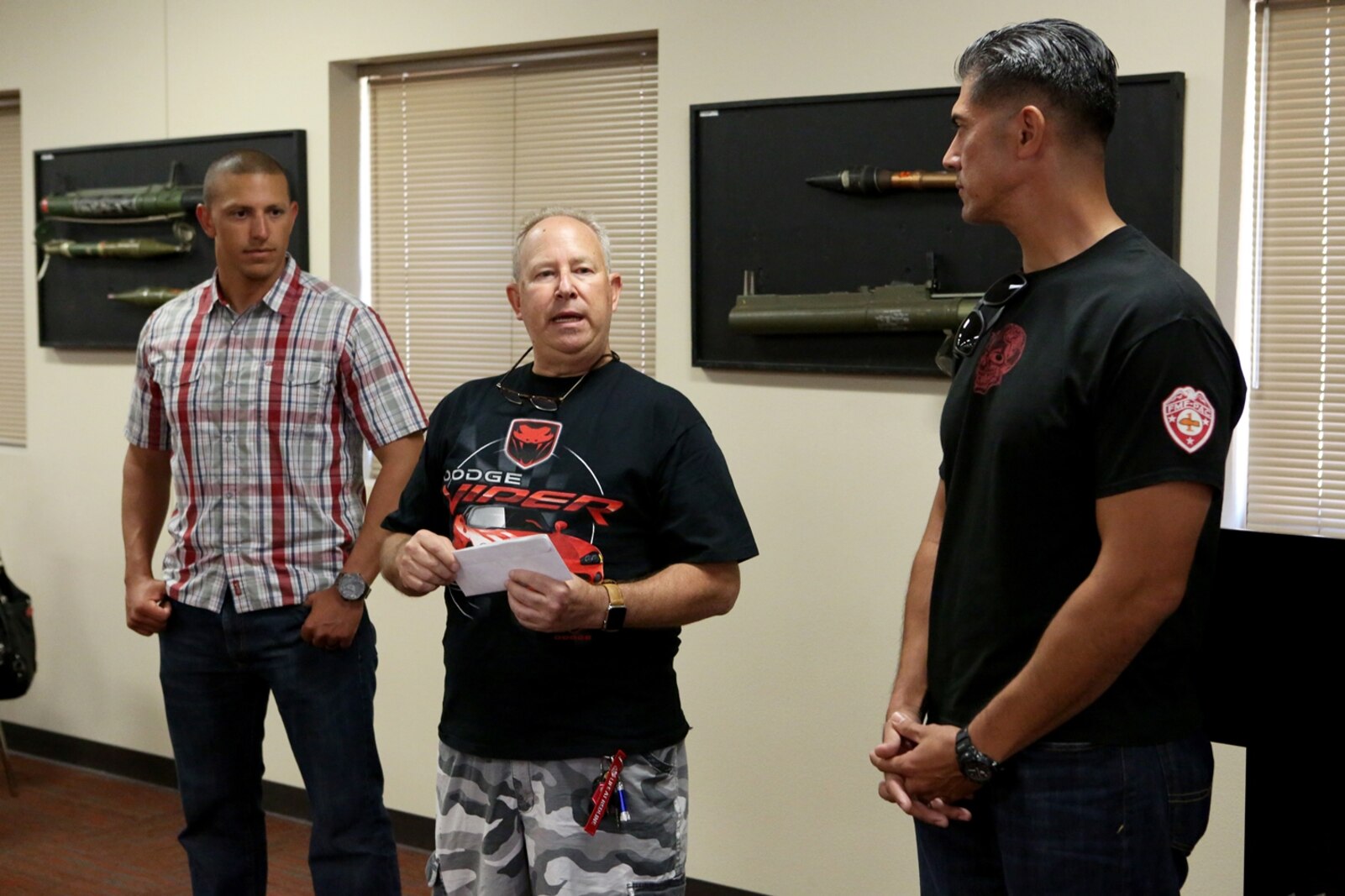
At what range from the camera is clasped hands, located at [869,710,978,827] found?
5.27 ft

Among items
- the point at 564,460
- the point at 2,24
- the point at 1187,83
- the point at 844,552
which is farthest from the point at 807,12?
the point at 2,24

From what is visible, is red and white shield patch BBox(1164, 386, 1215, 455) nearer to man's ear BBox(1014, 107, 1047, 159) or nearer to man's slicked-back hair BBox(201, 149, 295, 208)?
man's ear BBox(1014, 107, 1047, 159)

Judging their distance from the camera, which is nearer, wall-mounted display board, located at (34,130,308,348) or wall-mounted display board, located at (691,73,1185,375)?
wall-mounted display board, located at (691,73,1185,375)

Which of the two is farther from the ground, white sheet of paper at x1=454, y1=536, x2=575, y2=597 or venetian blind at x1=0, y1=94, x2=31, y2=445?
venetian blind at x1=0, y1=94, x2=31, y2=445

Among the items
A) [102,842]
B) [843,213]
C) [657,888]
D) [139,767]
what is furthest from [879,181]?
[139,767]

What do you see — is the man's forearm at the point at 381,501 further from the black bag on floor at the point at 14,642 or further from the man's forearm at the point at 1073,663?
the black bag on floor at the point at 14,642

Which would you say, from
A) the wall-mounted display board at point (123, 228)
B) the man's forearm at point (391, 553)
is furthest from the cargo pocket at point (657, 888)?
the wall-mounted display board at point (123, 228)

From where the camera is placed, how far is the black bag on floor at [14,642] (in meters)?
4.16

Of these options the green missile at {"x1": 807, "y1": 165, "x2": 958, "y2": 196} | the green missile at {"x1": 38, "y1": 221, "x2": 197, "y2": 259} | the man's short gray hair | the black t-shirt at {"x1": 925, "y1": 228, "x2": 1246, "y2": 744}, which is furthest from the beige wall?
the black t-shirt at {"x1": 925, "y1": 228, "x2": 1246, "y2": 744}

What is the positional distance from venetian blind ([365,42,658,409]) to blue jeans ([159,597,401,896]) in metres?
1.35

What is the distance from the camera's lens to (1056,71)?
156 centimetres

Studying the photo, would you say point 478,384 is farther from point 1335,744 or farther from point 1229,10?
point 1229,10

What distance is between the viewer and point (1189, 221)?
2775 mm

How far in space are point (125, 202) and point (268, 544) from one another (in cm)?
199
